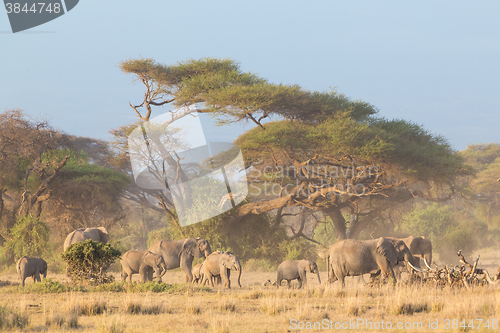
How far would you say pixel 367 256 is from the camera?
601 inches

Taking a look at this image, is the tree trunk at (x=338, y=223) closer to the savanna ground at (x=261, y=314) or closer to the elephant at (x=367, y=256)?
the elephant at (x=367, y=256)

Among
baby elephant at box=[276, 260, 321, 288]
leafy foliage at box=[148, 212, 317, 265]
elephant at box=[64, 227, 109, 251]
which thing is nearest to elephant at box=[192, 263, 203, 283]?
baby elephant at box=[276, 260, 321, 288]

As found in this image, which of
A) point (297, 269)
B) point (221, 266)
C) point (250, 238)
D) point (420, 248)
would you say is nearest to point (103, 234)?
point (221, 266)

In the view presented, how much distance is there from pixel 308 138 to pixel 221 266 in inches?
385

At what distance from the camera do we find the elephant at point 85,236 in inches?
728

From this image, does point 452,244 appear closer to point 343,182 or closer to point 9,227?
point 343,182

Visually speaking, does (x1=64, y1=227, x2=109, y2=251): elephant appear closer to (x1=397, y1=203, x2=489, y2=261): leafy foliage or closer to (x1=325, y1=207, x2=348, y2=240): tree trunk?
(x1=325, y1=207, x2=348, y2=240): tree trunk

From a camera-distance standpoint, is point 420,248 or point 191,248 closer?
point 191,248

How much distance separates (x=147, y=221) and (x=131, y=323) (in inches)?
1910

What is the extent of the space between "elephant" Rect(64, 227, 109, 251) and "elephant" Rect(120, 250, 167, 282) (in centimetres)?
283

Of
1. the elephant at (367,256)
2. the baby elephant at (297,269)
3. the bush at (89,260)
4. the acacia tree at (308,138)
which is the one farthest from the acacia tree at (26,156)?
the elephant at (367,256)

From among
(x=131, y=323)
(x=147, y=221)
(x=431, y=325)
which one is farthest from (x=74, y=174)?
(x=147, y=221)

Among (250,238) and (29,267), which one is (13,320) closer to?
(29,267)

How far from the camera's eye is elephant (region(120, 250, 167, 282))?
16112 millimetres
